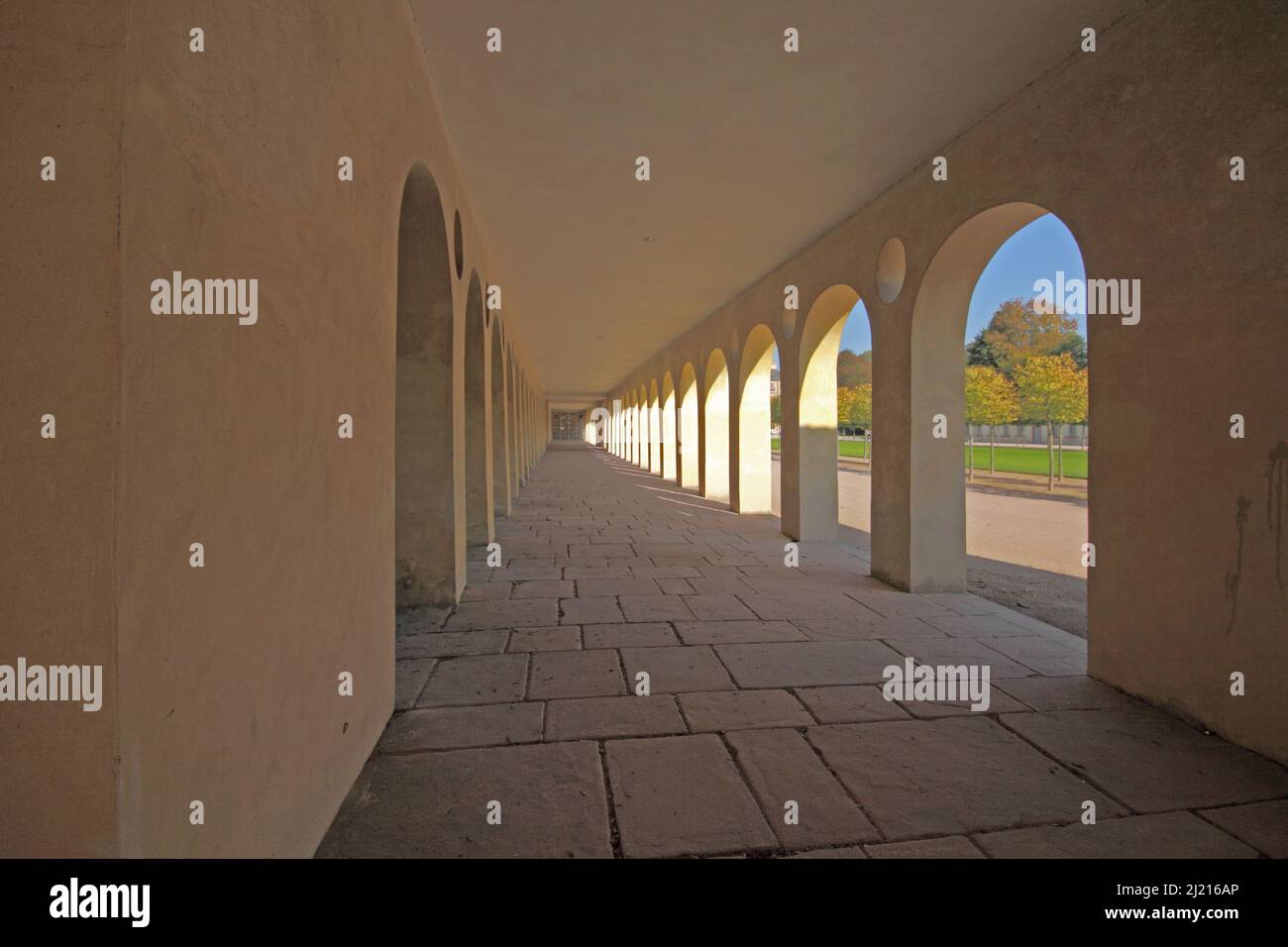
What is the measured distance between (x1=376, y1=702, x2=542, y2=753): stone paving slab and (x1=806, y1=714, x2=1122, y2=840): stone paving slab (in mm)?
1378

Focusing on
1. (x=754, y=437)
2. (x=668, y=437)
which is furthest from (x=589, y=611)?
(x=668, y=437)

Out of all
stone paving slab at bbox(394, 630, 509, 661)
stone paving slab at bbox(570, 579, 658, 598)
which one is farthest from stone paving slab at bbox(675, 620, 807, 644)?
stone paving slab at bbox(394, 630, 509, 661)

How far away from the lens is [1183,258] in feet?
10.7

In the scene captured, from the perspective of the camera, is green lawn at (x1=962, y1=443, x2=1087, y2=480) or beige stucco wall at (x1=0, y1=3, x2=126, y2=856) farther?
green lawn at (x1=962, y1=443, x2=1087, y2=480)

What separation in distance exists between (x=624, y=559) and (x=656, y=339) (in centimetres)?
981

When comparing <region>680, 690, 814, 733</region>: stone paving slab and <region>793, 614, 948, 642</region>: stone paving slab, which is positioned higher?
<region>793, 614, 948, 642</region>: stone paving slab

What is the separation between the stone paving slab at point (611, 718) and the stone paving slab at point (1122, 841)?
54.1 inches

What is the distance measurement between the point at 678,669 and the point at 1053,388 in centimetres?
1939

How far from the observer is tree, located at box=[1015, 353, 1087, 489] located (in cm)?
1867

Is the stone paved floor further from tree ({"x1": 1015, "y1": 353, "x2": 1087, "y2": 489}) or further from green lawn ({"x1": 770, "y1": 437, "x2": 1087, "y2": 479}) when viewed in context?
green lawn ({"x1": 770, "y1": 437, "x2": 1087, "y2": 479})

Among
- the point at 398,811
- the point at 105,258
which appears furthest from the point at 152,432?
the point at 398,811

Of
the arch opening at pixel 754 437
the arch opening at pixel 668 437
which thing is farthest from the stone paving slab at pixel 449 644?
the arch opening at pixel 668 437
